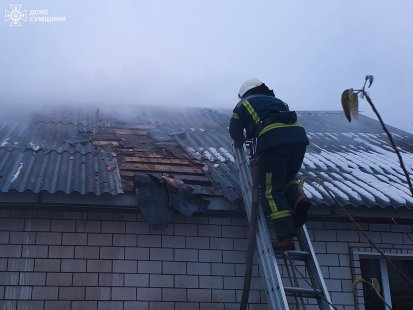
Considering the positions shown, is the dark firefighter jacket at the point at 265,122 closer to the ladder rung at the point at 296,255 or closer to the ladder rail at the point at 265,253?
the ladder rail at the point at 265,253

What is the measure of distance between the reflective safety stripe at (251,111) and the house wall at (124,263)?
3.77 feet

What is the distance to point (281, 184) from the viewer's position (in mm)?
4133

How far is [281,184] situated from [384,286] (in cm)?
203

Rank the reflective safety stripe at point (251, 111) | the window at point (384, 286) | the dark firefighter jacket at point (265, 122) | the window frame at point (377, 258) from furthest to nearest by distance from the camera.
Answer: the window at point (384, 286) < the window frame at point (377, 258) < the reflective safety stripe at point (251, 111) < the dark firefighter jacket at point (265, 122)

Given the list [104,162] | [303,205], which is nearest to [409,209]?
[303,205]

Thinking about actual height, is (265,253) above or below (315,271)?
above

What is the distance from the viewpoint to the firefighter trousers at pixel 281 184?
396 centimetres

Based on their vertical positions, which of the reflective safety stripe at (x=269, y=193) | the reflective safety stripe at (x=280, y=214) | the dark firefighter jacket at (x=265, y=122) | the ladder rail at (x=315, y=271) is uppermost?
the dark firefighter jacket at (x=265, y=122)

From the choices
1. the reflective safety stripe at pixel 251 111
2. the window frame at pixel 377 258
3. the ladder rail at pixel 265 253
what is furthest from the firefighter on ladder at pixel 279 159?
the window frame at pixel 377 258

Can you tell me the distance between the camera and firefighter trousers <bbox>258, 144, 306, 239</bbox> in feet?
13.0

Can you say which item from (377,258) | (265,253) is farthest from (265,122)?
(377,258)

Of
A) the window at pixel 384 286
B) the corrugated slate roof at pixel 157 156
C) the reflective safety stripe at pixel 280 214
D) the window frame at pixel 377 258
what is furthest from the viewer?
the window at pixel 384 286

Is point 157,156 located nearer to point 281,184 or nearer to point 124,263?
point 124,263

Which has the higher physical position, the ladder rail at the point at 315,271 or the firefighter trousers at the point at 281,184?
the firefighter trousers at the point at 281,184
